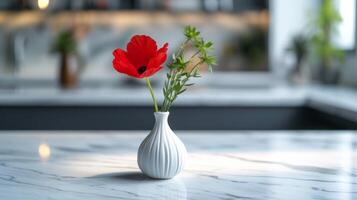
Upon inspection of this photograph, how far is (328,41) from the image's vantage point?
3.93 metres

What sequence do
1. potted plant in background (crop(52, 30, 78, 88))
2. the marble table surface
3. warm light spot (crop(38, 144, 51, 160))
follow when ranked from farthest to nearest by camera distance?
potted plant in background (crop(52, 30, 78, 88))
warm light spot (crop(38, 144, 51, 160))
the marble table surface

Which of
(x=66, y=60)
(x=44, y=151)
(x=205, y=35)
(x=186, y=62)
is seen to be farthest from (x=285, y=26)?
(x=186, y=62)

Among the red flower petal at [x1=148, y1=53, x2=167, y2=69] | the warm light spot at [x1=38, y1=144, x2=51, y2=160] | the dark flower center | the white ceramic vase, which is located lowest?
the warm light spot at [x1=38, y1=144, x2=51, y2=160]

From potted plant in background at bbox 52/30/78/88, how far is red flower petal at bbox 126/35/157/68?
2.55m

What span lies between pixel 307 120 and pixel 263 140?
1.55m

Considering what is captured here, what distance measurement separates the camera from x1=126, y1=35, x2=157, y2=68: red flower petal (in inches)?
44.4

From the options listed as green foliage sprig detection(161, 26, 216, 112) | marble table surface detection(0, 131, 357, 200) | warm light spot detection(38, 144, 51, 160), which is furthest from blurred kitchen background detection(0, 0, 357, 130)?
green foliage sprig detection(161, 26, 216, 112)

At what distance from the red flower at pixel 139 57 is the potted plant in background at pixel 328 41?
296cm

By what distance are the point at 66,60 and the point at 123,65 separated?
2.61 meters

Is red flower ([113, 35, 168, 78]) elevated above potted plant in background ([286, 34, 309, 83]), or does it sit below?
above

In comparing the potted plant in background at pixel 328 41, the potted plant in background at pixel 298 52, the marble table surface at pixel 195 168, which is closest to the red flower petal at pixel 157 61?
the marble table surface at pixel 195 168

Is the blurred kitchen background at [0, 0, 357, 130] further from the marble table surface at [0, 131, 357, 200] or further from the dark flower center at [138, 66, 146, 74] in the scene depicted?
the dark flower center at [138, 66, 146, 74]

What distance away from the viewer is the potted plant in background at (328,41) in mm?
3875

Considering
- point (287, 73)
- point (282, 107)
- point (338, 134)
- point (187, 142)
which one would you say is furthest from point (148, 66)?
point (287, 73)
